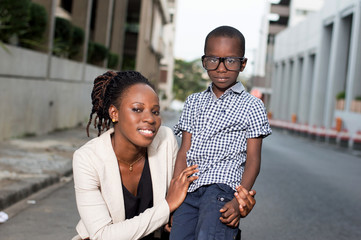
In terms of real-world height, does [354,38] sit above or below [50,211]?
above

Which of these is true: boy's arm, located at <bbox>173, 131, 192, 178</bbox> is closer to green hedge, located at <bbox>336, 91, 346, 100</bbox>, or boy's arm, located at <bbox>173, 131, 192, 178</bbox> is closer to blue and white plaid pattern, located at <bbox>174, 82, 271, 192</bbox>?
blue and white plaid pattern, located at <bbox>174, 82, 271, 192</bbox>

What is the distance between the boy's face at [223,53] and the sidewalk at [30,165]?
10.8 ft

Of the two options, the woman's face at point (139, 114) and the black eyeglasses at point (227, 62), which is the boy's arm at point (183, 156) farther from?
the black eyeglasses at point (227, 62)

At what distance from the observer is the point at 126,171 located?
10.5 feet

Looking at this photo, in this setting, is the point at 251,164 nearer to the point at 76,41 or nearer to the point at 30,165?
the point at 30,165

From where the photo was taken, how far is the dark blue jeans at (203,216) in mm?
2775

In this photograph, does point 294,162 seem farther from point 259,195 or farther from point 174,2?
point 174,2

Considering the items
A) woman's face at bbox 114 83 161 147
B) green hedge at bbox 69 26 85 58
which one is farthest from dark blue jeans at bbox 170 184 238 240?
green hedge at bbox 69 26 85 58

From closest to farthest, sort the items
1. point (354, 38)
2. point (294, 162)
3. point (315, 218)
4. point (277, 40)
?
point (315, 218), point (294, 162), point (354, 38), point (277, 40)

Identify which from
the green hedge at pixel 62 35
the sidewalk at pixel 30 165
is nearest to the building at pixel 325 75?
the green hedge at pixel 62 35

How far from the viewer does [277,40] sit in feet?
196

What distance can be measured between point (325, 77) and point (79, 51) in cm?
2492

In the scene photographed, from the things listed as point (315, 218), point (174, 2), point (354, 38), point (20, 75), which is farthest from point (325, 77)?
point (174, 2)

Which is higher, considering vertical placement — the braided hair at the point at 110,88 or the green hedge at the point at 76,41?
→ the green hedge at the point at 76,41
